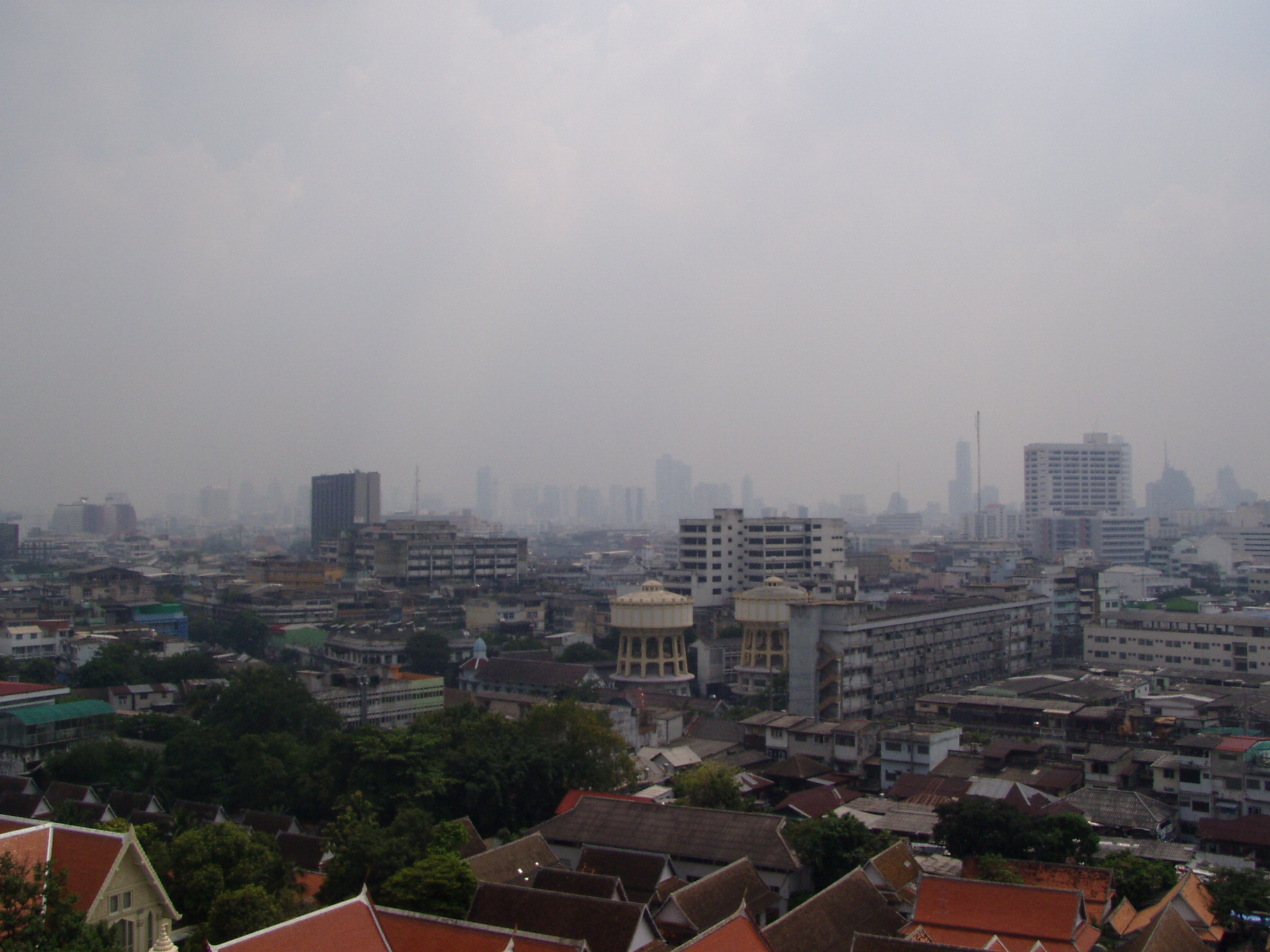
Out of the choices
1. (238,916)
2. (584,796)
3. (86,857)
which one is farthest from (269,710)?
(86,857)

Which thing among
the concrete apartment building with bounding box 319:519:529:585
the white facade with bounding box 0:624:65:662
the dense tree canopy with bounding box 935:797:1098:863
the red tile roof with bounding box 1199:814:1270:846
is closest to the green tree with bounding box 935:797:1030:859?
the dense tree canopy with bounding box 935:797:1098:863

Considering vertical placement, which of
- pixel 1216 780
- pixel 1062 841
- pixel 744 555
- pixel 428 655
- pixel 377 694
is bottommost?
pixel 428 655

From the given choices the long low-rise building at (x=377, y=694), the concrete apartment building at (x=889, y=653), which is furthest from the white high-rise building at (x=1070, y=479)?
the long low-rise building at (x=377, y=694)

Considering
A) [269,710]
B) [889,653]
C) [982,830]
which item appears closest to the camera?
[982,830]

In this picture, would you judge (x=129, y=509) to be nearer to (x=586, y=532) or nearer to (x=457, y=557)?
(x=586, y=532)

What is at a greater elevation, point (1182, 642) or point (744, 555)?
point (744, 555)

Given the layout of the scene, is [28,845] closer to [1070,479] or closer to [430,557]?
[430,557]

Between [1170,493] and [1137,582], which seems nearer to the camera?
[1137,582]

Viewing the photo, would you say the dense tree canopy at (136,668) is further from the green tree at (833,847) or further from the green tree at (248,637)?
the green tree at (833,847)
